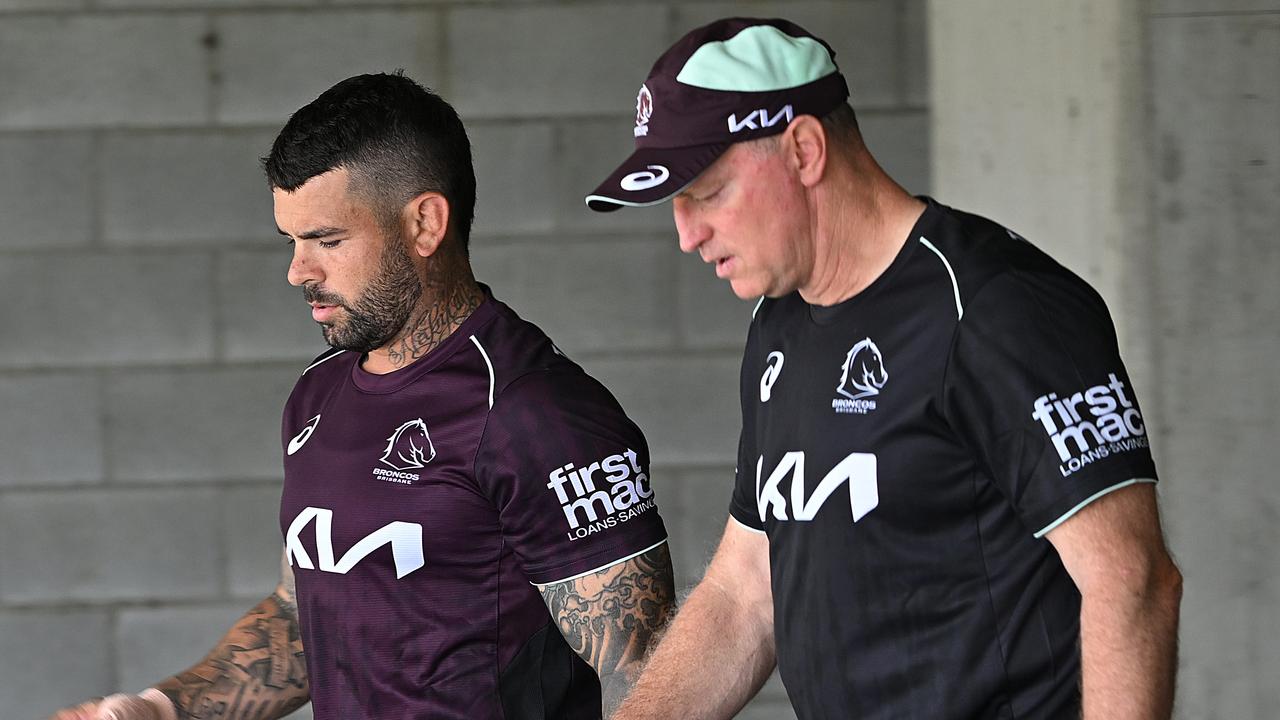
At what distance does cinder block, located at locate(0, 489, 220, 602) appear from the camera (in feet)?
10.6

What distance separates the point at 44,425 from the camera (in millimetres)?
3234

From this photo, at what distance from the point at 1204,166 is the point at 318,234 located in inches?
47.3

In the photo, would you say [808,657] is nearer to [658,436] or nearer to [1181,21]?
[1181,21]

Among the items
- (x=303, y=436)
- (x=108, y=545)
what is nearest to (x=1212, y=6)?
(x=303, y=436)

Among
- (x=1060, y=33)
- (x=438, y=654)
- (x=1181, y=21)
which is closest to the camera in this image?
(x=438, y=654)

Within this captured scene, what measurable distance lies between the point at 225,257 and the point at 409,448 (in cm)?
164

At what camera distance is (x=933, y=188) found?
3.12m

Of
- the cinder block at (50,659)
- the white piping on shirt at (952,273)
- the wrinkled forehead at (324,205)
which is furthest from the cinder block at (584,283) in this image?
the white piping on shirt at (952,273)

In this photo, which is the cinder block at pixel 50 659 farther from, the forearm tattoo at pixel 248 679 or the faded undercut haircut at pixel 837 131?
the faded undercut haircut at pixel 837 131

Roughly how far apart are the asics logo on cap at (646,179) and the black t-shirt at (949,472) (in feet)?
0.68

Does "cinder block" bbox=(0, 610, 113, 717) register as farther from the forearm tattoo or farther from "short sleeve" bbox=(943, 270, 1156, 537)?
"short sleeve" bbox=(943, 270, 1156, 537)

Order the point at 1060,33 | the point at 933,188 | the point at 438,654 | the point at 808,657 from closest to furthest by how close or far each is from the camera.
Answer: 1. the point at 808,657
2. the point at 438,654
3. the point at 1060,33
4. the point at 933,188

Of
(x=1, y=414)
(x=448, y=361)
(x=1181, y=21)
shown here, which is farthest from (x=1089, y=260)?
(x=1, y=414)

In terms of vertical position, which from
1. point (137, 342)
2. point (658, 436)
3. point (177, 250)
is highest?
point (177, 250)
